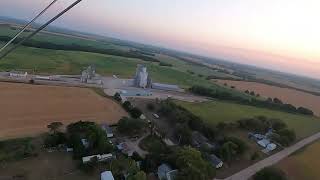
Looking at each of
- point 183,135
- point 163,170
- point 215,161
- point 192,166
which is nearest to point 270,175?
point 215,161

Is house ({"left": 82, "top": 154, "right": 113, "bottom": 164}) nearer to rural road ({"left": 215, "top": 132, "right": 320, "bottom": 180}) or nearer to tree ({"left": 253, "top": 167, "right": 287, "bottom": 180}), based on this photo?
rural road ({"left": 215, "top": 132, "right": 320, "bottom": 180})

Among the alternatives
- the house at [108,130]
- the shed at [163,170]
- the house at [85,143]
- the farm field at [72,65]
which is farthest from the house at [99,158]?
the farm field at [72,65]

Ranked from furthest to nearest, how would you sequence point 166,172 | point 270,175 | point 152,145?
1. point 152,145
2. point 270,175
3. point 166,172

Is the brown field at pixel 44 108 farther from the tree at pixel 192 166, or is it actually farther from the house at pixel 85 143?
the tree at pixel 192 166

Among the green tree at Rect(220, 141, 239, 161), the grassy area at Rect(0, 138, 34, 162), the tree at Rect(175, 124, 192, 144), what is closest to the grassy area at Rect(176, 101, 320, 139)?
the tree at Rect(175, 124, 192, 144)

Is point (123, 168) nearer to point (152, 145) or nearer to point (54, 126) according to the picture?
point (152, 145)
